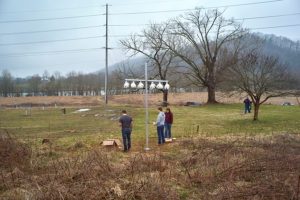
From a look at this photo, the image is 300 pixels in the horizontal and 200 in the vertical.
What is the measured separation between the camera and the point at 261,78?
655 inches

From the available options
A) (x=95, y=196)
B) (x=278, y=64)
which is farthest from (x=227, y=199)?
(x=278, y=64)

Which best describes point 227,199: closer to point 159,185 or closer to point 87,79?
point 159,185

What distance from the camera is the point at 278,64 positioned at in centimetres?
1723

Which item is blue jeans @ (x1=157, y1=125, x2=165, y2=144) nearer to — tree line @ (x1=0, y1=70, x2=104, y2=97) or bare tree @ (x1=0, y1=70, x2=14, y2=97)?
tree line @ (x1=0, y1=70, x2=104, y2=97)

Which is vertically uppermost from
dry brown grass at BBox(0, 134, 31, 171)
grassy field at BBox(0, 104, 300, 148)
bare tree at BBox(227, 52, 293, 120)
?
bare tree at BBox(227, 52, 293, 120)

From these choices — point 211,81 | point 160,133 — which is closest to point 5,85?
point 211,81

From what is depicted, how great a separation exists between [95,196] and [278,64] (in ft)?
57.2

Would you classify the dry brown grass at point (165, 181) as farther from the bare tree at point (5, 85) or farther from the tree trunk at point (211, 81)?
the bare tree at point (5, 85)

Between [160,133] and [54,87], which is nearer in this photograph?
[160,133]

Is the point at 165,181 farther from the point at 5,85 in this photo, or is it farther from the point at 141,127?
the point at 5,85

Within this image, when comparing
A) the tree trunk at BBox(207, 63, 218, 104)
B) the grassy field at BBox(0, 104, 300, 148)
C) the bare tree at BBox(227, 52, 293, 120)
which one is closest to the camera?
the grassy field at BBox(0, 104, 300, 148)

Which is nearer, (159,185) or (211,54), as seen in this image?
(159,185)

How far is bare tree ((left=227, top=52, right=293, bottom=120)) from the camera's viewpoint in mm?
16422

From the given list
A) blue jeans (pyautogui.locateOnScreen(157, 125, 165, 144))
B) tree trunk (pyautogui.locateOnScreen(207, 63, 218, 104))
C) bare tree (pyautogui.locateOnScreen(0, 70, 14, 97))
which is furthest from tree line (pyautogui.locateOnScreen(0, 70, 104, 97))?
blue jeans (pyautogui.locateOnScreen(157, 125, 165, 144))
